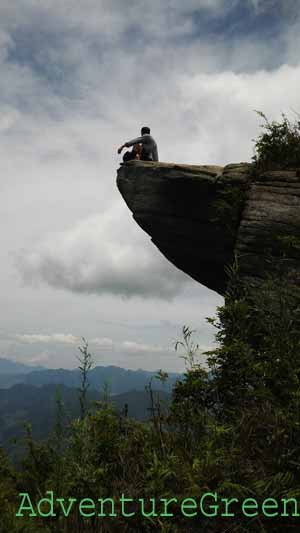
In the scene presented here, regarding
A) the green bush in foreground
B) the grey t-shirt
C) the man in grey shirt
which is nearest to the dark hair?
the man in grey shirt

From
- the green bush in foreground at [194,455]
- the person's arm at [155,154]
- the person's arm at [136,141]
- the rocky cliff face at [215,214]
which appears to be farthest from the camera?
the person's arm at [155,154]

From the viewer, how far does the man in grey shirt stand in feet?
62.1

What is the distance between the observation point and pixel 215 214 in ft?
54.7

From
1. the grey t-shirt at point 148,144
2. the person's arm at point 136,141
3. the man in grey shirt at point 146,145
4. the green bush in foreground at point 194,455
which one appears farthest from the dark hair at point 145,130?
the green bush in foreground at point 194,455

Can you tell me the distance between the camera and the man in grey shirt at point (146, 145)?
62.1ft

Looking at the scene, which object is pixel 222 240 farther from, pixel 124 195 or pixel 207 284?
pixel 124 195

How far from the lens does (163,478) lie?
4391 mm

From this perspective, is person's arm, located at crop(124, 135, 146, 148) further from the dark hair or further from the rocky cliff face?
the rocky cliff face

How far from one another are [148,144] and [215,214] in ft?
18.0

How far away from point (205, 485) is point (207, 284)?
55.4 ft

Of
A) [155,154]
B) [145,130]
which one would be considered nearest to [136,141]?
[145,130]

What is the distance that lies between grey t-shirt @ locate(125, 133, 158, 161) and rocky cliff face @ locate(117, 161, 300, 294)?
1001mm

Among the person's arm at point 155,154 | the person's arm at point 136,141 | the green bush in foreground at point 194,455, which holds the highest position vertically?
the person's arm at point 136,141

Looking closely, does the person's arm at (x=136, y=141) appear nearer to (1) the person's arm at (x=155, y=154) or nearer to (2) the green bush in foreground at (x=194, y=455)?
(1) the person's arm at (x=155, y=154)
